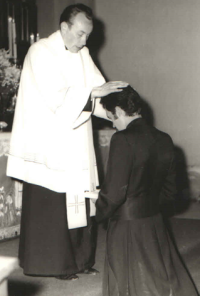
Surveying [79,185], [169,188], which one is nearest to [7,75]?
[79,185]

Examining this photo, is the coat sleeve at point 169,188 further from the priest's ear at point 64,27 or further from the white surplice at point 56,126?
the priest's ear at point 64,27

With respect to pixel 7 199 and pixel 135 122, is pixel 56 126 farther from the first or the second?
pixel 7 199

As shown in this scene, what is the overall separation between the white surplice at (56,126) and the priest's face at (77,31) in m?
0.09

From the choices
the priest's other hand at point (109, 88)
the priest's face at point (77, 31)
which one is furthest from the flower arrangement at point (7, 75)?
the priest's other hand at point (109, 88)

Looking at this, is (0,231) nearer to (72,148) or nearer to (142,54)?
(72,148)

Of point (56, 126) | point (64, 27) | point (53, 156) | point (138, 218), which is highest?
point (64, 27)

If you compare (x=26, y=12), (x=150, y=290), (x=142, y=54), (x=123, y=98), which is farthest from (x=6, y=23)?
(x=150, y=290)

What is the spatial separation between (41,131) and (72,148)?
9.9 inches

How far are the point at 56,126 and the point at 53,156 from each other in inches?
8.4

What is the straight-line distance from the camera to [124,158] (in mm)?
2438

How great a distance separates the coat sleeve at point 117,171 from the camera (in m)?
2.44

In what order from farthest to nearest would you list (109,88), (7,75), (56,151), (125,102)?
1. (7,75)
2. (56,151)
3. (109,88)
4. (125,102)

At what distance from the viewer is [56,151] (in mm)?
3027

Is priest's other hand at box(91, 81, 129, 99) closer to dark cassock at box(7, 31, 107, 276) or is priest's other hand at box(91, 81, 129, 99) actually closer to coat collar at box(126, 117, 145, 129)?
dark cassock at box(7, 31, 107, 276)
